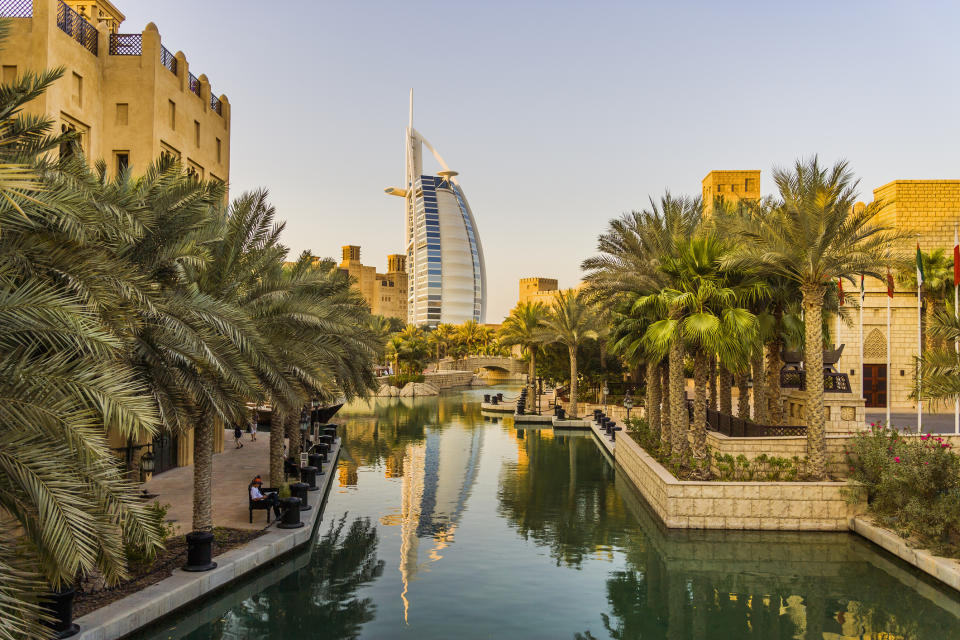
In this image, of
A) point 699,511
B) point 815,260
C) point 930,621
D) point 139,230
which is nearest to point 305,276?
point 139,230

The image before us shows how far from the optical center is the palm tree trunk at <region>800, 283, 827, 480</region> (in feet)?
52.0

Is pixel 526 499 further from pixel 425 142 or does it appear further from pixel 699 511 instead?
pixel 425 142

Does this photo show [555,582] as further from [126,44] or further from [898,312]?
[898,312]

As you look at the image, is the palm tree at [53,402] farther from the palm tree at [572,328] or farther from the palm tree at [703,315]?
the palm tree at [572,328]

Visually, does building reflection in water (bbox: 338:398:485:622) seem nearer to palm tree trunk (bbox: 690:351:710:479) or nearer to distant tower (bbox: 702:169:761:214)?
palm tree trunk (bbox: 690:351:710:479)

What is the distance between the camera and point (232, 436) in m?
32.0

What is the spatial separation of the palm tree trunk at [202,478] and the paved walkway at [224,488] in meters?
1.65

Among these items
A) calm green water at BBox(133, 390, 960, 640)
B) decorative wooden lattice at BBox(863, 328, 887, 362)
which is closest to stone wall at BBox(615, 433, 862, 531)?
calm green water at BBox(133, 390, 960, 640)

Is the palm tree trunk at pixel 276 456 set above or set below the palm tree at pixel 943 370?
below

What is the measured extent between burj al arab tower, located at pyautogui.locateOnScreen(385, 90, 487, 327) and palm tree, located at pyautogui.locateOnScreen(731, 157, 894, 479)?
158058 millimetres

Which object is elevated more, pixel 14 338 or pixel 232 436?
pixel 14 338

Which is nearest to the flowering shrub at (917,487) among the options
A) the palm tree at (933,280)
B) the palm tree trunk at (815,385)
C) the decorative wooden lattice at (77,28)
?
the palm tree trunk at (815,385)

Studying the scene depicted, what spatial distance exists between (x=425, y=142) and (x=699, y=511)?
184931 millimetres

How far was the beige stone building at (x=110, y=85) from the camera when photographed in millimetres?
16500
